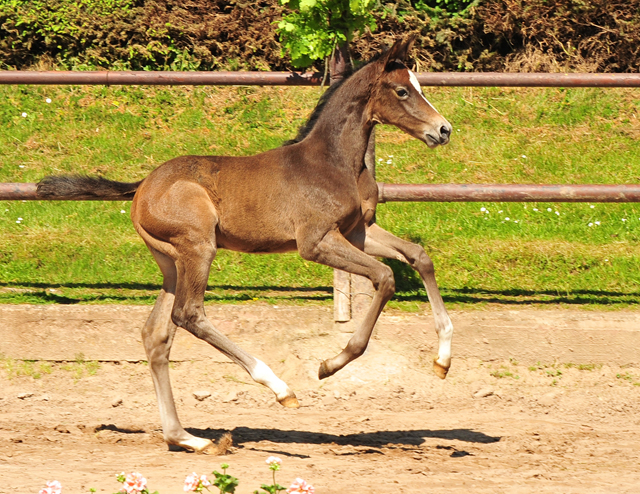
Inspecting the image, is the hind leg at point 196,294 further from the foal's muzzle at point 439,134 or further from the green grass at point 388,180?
the green grass at point 388,180

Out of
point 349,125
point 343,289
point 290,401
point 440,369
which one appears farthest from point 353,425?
point 349,125

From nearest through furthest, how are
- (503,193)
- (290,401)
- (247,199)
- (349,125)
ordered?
(290,401)
(247,199)
(349,125)
(503,193)

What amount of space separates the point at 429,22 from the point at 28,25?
506 cm

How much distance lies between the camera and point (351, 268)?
4664mm

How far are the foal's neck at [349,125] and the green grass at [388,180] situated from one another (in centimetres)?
165

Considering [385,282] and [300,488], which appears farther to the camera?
[385,282]

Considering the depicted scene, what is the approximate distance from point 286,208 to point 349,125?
26.2 inches

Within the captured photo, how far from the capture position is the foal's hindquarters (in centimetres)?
461

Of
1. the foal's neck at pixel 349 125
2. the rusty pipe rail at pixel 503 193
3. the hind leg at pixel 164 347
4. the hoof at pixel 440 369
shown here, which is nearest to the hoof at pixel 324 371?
the hoof at pixel 440 369

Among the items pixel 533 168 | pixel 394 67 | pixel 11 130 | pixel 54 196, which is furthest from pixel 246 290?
pixel 11 130

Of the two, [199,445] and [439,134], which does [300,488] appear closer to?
[199,445]

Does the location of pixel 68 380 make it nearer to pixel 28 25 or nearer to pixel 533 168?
pixel 533 168

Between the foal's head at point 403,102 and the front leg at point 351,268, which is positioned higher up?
the foal's head at point 403,102

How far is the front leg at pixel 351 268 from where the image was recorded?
4602 millimetres
